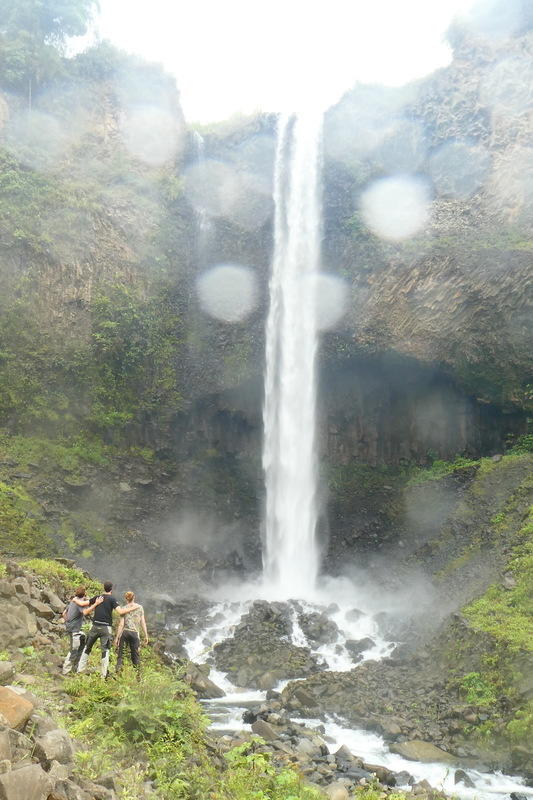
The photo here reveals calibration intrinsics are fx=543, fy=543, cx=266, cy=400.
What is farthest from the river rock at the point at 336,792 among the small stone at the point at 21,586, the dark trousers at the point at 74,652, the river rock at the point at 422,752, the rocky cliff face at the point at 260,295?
the rocky cliff face at the point at 260,295

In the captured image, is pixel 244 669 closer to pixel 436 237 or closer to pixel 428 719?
pixel 428 719

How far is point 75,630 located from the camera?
8516 millimetres

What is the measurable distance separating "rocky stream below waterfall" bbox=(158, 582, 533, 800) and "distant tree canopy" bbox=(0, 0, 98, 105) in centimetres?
2801

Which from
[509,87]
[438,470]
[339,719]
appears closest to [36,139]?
[509,87]

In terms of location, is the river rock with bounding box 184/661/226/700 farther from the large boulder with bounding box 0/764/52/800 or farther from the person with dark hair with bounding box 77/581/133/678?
the large boulder with bounding box 0/764/52/800

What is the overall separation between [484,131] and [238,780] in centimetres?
2875

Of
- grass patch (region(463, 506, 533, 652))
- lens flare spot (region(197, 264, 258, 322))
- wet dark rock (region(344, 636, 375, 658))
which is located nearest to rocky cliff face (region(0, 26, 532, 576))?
lens flare spot (region(197, 264, 258, 322))

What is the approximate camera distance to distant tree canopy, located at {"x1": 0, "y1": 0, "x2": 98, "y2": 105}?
28.5 metres

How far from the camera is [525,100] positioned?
83.9 ft

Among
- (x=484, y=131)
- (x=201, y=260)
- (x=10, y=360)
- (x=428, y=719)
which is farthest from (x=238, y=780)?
(x=484, y=131)

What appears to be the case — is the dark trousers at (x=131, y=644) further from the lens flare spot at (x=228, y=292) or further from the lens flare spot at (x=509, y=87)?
the lens flare spot at (x=509, y=87)

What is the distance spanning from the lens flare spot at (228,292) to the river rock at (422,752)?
67.9 ft

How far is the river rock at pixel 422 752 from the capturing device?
10.1 meters

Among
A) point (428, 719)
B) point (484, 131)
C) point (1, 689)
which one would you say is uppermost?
point (484, 131)
